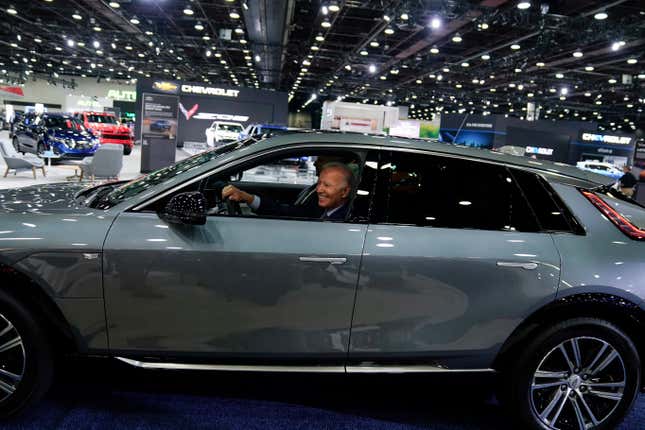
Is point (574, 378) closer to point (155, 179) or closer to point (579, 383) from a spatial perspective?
point (579, 383)

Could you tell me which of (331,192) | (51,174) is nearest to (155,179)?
(331,192)

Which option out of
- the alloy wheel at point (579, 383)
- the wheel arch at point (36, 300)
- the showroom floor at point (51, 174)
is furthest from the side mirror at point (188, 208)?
the showroom floor at point (51, 174)

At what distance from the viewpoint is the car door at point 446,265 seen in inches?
92.1

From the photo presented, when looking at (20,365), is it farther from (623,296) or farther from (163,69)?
(163,69)

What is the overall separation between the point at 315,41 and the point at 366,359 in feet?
69.3

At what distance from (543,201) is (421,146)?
0.67m

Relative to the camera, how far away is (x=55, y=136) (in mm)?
15312

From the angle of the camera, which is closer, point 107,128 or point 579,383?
point 579,383

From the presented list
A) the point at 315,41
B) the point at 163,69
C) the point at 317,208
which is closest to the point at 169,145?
the point at 315,41

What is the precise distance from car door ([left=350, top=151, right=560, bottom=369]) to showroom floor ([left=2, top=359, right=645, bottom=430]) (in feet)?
0.72

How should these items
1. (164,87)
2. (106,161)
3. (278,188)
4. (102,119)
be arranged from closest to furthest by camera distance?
(278,188) → (106,161) → (102,119) → (164,87)

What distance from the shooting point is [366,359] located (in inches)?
95.4

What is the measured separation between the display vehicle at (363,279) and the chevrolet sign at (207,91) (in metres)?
25.9

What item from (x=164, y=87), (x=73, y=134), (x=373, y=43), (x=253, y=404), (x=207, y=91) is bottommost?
(x=253, y=404)
